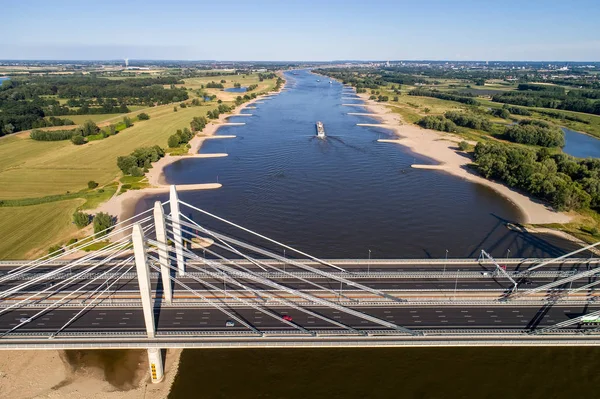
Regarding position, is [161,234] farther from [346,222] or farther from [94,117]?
[94,117]

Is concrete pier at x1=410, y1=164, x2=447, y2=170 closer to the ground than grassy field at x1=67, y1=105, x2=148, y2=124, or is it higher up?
closer to the ground

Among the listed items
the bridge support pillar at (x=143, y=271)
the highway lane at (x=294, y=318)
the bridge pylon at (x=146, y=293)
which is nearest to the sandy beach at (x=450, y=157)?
the highway lane at (x=294, y=318)

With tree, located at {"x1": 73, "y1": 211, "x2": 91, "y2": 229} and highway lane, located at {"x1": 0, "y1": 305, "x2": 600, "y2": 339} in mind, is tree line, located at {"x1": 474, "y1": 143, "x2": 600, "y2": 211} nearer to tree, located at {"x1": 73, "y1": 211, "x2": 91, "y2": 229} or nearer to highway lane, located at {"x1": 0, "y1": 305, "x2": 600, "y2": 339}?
highway lane, located at {"x1": 0, "y1": 305, "x2": 600, "y2": 339}

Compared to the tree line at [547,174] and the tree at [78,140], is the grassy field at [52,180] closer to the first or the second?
the tree at [78,140]

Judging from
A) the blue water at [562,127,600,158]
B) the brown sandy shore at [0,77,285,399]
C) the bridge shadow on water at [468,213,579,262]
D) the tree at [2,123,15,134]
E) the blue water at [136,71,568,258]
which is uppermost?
the tree at [2,123,15,134]

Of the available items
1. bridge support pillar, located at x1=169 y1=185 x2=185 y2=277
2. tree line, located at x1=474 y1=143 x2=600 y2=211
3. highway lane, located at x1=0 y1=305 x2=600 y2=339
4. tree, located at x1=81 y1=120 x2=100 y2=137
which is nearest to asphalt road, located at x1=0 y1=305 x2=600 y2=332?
highway lane, located at x1=0 y1=305 x2=600 y2=339

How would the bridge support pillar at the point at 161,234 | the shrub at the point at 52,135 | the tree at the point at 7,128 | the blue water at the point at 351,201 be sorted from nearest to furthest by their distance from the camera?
1. the bridge support pillar at the point at 161,234
2. the blue water at the point at 351,201
3. the shrub at the point at 52,135
4. the tree at the point at 7,128
